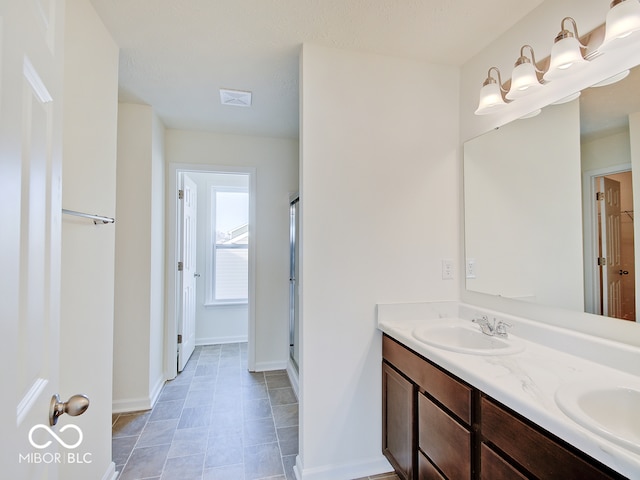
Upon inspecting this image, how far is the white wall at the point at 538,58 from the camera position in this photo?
1237 millimetres

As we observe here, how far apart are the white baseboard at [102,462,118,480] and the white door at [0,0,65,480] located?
4.10 ft

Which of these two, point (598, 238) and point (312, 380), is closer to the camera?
point (598, 238)

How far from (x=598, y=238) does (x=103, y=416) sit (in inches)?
98.6

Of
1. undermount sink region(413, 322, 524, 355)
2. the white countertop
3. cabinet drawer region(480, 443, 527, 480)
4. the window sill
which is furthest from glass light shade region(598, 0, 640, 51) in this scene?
the window sill

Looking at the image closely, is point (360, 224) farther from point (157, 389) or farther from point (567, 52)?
point (157, 389)

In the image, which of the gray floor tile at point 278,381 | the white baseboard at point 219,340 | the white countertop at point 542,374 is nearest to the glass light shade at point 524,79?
the white countertop at point 542,374

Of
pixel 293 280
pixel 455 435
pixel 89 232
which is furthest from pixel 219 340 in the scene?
Answer: pixel 455 435

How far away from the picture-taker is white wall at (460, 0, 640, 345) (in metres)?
1.24

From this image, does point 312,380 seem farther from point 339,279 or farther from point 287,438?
point 287,438

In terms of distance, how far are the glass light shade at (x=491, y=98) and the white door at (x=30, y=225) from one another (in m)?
1.75

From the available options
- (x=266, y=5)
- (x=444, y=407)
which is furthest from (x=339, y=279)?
(x=266, y=5)

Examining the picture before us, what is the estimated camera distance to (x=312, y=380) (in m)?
1.70

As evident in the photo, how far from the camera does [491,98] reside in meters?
1.58

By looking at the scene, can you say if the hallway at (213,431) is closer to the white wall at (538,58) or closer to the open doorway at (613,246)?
the white wall at (538,58)
